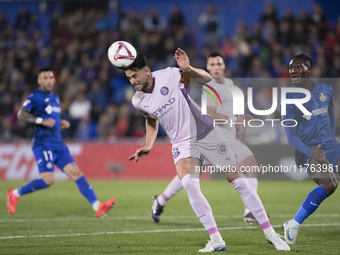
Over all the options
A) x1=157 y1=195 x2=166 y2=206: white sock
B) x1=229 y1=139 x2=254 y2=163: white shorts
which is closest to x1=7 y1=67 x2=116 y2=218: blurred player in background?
x1=157 y1=195 x2=166 y2=206: white sock

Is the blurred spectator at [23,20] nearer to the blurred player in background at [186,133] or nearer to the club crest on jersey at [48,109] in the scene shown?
the club crest on jersey at [48,109]

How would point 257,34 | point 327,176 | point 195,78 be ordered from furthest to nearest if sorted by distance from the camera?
1. point 257,34
2. point 327,176
3. point 195,78

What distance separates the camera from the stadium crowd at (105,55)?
18250mm

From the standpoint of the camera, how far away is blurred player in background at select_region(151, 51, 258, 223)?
820cm

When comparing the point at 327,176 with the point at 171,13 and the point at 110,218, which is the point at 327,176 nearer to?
the point at 110,218

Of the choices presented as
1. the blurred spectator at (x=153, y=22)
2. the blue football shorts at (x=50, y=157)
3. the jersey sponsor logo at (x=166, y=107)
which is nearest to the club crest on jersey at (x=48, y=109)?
the blue football shorts at (x=50, y=157)

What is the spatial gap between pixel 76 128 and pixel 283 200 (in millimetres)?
9567

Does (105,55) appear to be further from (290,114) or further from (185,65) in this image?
(185,65)

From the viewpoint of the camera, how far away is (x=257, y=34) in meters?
19.7

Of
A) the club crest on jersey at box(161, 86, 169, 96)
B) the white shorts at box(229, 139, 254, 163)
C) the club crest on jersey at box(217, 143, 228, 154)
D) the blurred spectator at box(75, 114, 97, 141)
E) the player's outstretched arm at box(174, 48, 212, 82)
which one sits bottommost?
the blurred spectator at box(75, 114, 97, 141)

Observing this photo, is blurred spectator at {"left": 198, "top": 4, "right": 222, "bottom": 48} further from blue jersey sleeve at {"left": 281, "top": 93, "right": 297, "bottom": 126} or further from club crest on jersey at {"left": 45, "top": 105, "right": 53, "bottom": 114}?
blue jersey sleeve at {"left": 281, "top": 93, "right": 297, "bottom": 126}

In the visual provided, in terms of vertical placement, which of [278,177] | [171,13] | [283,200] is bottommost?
[278,177]

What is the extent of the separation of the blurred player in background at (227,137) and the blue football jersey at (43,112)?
2.46 metres

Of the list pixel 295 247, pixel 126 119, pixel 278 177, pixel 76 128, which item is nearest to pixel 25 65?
pixel 76 128
